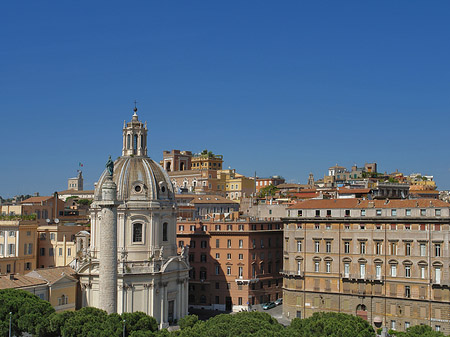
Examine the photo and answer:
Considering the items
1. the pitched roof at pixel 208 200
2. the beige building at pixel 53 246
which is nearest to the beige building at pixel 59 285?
the beige building at pixel 53 246

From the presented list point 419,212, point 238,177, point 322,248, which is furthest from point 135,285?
point 238,177

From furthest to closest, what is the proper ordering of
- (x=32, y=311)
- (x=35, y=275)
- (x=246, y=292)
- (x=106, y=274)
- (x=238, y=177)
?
(x=238, y=177)
(x=246, y=292)
(x=35, y=275)
(x=106, y=274)
(x=32, y=311)

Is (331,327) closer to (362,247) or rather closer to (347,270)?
(362,247)

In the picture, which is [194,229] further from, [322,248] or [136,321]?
[136,321]

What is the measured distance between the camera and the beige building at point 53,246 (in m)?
85.1

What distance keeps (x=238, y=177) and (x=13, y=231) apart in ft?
287

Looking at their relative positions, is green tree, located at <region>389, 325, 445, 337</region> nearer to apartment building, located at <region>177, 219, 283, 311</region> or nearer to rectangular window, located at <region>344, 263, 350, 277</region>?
rectangular window, located at <region>344, 263, 350, 277</region>

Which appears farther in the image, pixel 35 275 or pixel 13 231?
pixel 13 231

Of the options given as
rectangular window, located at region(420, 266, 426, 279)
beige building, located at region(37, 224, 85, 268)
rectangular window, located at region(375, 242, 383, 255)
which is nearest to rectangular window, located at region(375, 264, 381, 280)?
rectangular window, located at region(375, 242, 383, 255)

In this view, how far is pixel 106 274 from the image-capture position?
6166 cm

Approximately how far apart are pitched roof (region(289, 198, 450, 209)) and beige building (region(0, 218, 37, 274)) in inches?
1272

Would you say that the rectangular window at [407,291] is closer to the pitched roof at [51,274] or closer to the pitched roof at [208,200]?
the pitched roof at [51,274]

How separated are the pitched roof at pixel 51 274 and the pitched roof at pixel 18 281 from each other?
31.7 inches

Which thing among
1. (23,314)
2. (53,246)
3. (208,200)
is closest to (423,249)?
(23,314)
